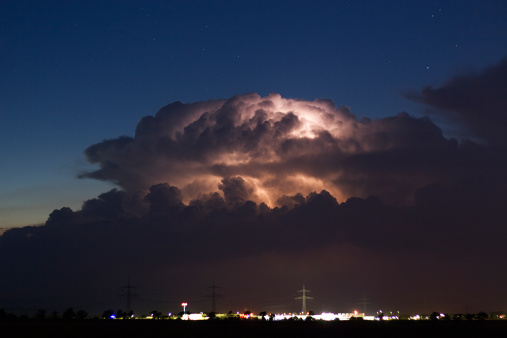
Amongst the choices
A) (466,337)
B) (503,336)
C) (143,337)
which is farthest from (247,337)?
(503,336)

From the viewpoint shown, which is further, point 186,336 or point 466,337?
point 466,337

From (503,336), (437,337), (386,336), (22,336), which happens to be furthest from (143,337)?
(503,336)

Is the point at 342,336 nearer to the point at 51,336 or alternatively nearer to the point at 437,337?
the point at 437,337

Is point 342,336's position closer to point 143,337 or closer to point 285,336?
point 285,336

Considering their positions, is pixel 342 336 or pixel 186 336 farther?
pixel 342 336

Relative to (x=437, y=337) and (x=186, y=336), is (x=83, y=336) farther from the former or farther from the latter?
(x=437, y=337)

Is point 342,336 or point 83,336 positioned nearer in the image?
point 83,336

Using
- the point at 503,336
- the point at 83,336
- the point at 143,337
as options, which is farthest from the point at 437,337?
the point at 83,336
